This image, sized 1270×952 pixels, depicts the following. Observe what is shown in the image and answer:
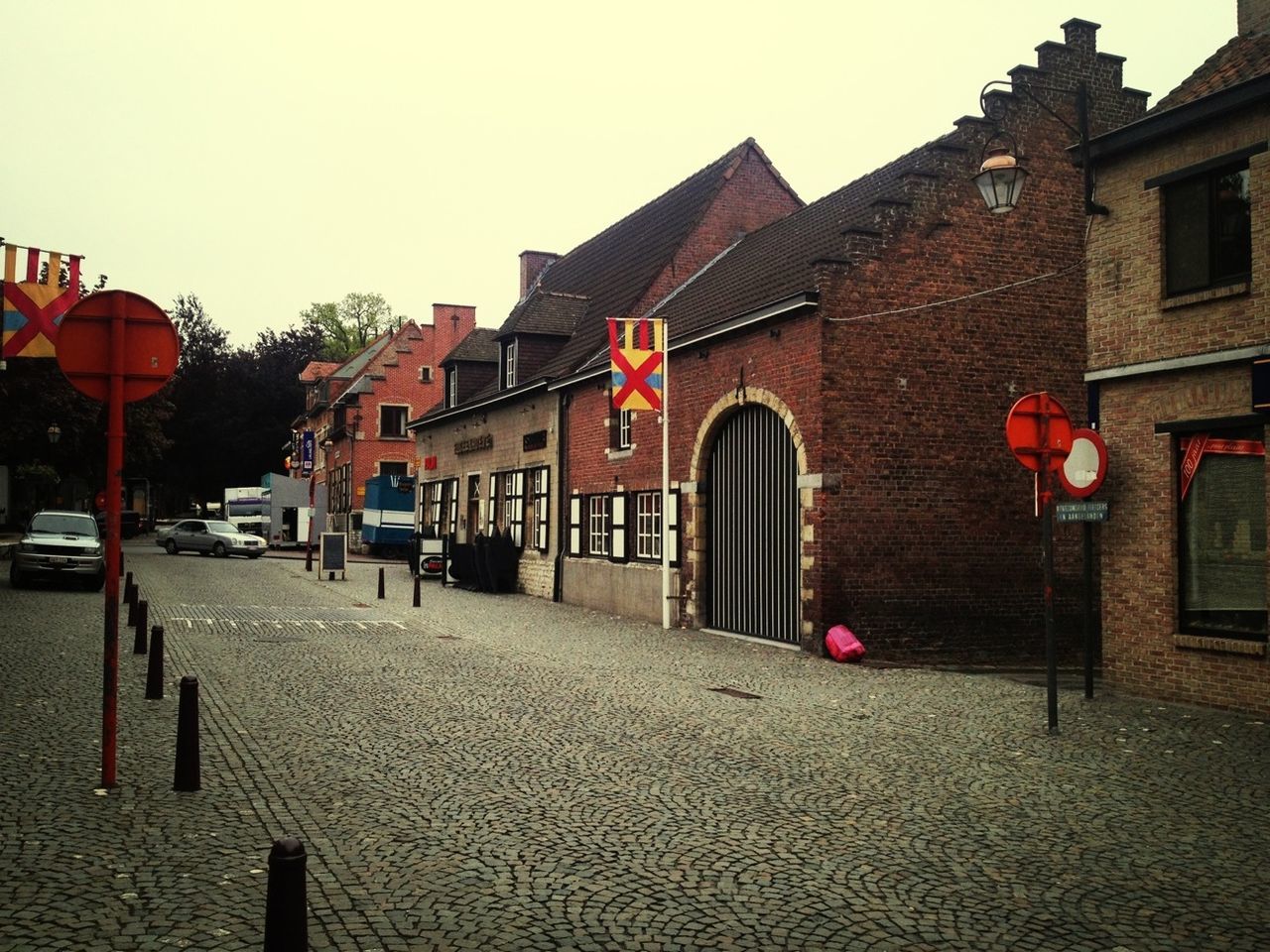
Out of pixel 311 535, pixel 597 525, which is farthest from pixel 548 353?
pixel 311 535

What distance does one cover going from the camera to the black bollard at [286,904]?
3.34 metres

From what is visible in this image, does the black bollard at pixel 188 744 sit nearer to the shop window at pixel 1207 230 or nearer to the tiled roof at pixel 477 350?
the shop window at pixel 1207 230

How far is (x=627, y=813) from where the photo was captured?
6730mm

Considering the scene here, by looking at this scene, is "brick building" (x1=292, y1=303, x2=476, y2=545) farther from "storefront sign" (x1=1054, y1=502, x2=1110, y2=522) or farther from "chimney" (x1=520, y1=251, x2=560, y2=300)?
"storefront sign" (x1=1054, y1=502, x2=1110, y2=522)

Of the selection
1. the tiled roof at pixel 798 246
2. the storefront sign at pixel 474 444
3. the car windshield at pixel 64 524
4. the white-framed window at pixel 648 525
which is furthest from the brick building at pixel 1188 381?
the car windshield at pixel 64 524

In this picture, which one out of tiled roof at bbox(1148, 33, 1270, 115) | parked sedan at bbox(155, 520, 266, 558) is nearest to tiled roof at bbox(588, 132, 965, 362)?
tiled roof at bbox(1148, 33, 1270, 115)

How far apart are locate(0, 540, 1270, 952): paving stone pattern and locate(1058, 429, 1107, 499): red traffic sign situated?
2.15m

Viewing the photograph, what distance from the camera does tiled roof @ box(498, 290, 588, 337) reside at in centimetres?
2959

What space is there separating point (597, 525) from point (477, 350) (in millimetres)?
12934

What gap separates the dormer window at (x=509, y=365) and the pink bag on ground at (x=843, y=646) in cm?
1547

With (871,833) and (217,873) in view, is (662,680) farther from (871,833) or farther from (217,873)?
(217,873)

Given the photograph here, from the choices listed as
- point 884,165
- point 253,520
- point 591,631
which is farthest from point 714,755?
point 253,520

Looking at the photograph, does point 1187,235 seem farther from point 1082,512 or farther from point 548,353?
point 548,353

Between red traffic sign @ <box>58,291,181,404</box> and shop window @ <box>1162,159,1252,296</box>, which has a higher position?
shop window @ <box>1162,159,1252,296</box>
